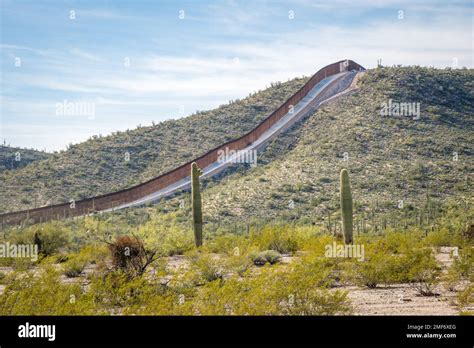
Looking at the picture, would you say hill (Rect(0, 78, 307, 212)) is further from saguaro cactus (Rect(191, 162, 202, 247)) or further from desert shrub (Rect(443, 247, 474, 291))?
desert shrub (Rect(443, 247, 474, 291))

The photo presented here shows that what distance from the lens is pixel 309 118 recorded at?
58.8 metres

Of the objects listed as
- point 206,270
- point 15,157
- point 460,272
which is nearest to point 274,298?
point 206,270

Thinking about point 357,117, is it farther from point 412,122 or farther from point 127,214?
point 127,214

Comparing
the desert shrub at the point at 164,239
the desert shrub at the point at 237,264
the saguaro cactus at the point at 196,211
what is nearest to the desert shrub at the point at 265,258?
the desert shrub at the point at 164,239

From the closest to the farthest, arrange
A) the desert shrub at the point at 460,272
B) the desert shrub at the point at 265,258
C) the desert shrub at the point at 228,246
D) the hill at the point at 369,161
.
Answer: the desert shrub at the point at 460,272
the desert shrub at the point at 228,246
the desert shrub at the point at 265,258
the hill at the point at 369,161

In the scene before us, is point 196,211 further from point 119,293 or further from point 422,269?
point 119,293

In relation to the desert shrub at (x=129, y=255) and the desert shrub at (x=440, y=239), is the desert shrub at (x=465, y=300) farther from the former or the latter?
the desert shrub at (x=440, y=239)

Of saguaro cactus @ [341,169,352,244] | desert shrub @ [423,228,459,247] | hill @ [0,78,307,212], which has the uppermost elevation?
hill @ [0,78,307,212]

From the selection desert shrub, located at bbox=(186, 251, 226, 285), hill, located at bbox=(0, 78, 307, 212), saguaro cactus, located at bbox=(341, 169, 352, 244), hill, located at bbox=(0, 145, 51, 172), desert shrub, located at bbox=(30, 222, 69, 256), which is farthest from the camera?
hill, located at bbox=(0, 145, 51, 172)

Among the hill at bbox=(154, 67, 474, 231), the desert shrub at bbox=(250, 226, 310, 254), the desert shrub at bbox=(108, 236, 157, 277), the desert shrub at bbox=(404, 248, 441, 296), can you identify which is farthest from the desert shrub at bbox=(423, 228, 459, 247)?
the hill at bbox=(154, 67, 474, 231)

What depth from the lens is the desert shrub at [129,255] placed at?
59.5ft

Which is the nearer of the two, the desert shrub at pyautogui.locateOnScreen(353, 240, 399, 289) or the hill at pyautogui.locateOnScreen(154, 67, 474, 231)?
the desert shrub at pyautogui.locateOnScreen(353, 240, 399, 289)

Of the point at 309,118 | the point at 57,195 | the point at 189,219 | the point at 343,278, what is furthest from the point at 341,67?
the point at 343,278

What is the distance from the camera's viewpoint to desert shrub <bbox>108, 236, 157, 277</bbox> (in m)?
18.1
